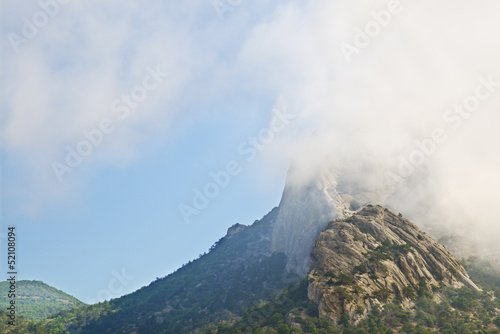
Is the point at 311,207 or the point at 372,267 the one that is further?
the point at 311,207

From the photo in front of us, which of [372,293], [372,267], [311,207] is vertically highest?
[311,207]

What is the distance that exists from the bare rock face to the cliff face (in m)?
42.1

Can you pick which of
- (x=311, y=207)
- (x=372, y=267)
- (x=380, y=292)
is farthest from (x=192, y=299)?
(x=380, y=292)

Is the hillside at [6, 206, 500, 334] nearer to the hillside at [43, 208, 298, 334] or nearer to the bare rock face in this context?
the bare rock face

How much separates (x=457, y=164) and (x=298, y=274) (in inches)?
3126

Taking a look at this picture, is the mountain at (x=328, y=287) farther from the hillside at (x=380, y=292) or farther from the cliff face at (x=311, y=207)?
the cliff face at (x=311, y=207)

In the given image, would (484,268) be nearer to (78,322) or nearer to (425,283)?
(425,283)

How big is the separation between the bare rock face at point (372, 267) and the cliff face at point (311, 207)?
42.1 meters

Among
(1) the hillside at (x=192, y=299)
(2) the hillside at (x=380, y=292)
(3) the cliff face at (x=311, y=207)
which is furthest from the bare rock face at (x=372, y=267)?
(1) the hillside at (x=192, y=299)

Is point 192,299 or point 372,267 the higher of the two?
point 192,299

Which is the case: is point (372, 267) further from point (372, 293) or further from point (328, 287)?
point (328, 287)

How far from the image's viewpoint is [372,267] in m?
85.0

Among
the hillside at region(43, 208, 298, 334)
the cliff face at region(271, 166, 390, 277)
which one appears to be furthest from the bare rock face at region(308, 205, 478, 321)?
the hillside at region(43, 208, 298, 334)

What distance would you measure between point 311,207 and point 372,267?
7431 centimetres
